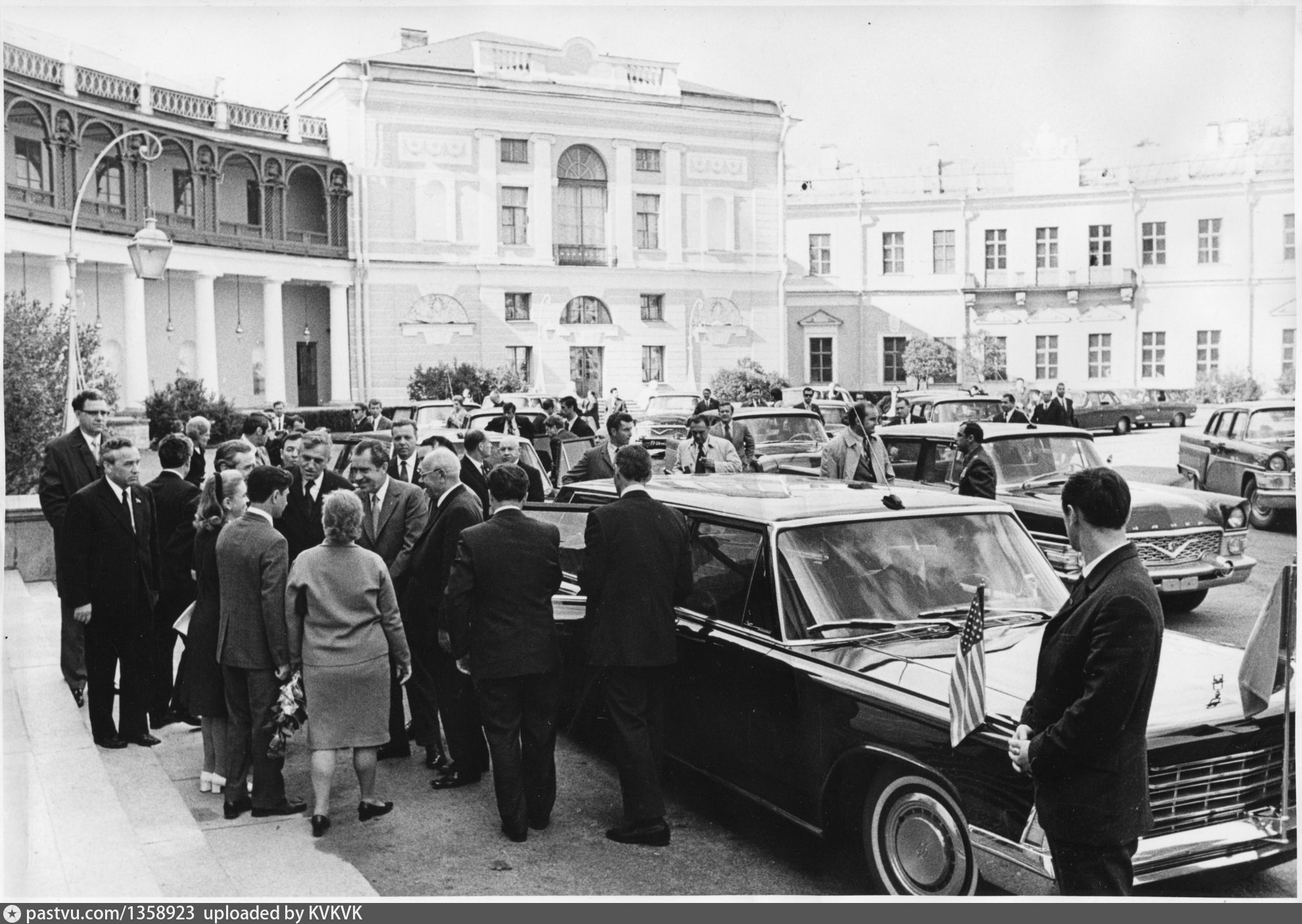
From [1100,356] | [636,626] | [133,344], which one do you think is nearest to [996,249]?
[1100,356]

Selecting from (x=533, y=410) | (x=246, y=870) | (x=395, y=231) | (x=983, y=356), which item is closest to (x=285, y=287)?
(x=395, y=231)

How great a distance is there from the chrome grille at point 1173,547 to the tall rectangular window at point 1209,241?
2756 centimetres

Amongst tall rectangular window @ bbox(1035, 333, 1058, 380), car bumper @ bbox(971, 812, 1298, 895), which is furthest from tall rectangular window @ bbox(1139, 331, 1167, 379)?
car bumper @ bbox(971, 812, 1298, 895)

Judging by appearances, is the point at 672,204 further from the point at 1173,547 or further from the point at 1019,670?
the point at 1019,670

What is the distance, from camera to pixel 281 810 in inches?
248

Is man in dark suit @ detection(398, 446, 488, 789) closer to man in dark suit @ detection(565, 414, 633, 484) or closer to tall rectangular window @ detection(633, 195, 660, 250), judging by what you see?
man in dark suit @ detection(565, 414, 633, 484)

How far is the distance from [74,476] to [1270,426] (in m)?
14.1

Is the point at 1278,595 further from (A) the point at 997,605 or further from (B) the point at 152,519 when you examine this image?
(B) the point at 152,519

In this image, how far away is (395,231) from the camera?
124ft

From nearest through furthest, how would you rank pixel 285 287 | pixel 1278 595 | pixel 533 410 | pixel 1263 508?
1. pixel 1278 595
2. pixel 1263 508
3. pixel 533 410
4. pixel 285 287

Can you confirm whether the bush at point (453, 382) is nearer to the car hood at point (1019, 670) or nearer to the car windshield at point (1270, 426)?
the car windshield at point (1270, 426)

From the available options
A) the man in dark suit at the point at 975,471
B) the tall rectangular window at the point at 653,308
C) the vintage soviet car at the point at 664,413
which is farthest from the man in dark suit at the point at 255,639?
the tall rectangular window at the point at 653,308

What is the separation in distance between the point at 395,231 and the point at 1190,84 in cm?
3255

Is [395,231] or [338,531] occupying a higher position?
[395,231]
